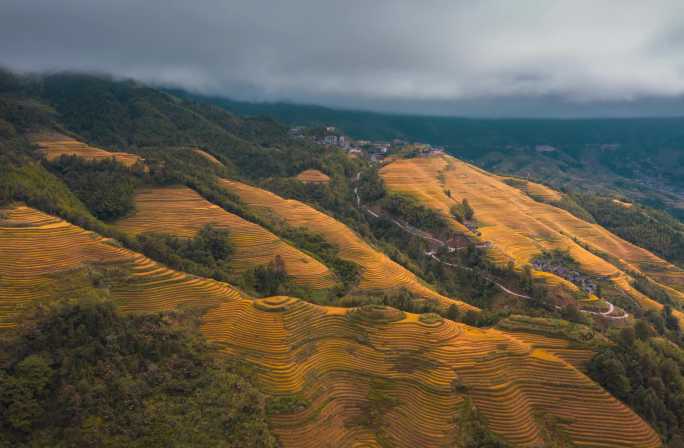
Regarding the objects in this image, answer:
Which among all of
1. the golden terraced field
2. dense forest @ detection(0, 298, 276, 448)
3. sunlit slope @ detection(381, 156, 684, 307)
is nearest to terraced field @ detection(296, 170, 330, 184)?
sunlit slope @ detection(381, 156, 684, 307)

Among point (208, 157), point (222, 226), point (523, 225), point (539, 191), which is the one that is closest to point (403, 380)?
point (222, 226)

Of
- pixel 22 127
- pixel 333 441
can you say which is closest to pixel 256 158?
pixel 22 127

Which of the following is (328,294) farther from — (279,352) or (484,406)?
(484,406)

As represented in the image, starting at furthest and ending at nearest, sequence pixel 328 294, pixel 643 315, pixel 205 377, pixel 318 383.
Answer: pixel 643 315
pixel 328 294
pixel 318 383
pixel 205 377

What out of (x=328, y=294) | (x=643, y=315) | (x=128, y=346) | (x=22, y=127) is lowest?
(x=643, y=315)

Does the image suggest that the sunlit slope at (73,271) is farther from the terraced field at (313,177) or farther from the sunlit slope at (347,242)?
the terraced field at (313,177)

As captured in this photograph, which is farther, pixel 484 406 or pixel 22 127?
pixel 22 127

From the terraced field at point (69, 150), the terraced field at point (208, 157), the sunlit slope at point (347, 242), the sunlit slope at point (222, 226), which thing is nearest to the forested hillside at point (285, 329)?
the sunlit slope at point (222, 226)

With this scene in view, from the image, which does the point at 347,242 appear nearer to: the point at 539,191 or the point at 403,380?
the point at 403,380
